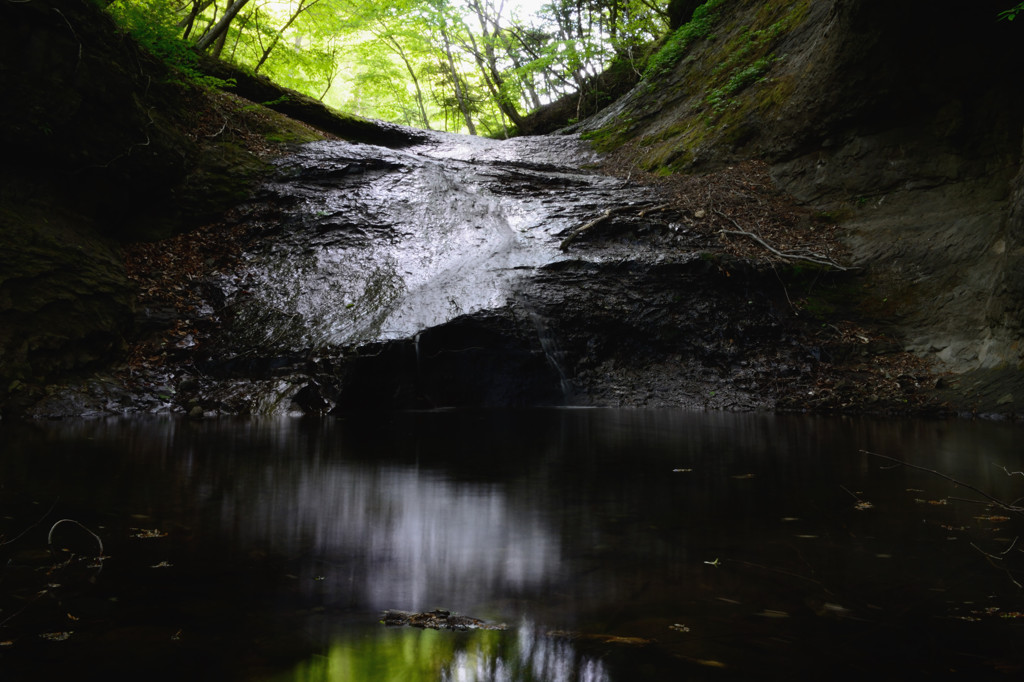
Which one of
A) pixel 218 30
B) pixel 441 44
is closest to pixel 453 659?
pixel 218 30

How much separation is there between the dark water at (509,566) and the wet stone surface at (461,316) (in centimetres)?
289

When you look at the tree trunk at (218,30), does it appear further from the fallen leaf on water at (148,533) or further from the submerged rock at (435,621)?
the submerged rock at (435,621)

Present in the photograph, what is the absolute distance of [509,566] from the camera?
2021 mm

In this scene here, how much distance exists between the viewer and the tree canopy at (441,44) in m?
14.8

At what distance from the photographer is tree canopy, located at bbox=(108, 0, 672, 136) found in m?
14.8

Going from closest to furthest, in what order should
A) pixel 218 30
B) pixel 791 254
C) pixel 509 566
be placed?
pixel 509 566 → pixel 791 254 → pixel 218 30

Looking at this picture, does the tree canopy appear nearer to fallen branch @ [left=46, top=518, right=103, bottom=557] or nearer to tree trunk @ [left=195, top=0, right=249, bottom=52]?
tree trunk @ [left=195, top=0, right=249, bottom=52]

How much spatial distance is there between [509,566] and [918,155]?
33.6 feet

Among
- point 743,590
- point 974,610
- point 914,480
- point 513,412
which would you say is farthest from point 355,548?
point 513,412

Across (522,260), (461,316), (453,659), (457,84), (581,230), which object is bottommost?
(453,659)

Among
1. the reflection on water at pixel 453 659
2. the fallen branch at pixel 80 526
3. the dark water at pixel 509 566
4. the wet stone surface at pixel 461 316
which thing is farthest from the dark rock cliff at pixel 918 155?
the fallen branch at pixel 80 526

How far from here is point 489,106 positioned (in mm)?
25031

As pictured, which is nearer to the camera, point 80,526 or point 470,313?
point 80,526

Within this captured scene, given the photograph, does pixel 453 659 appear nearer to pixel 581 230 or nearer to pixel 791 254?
pixel 581 230
